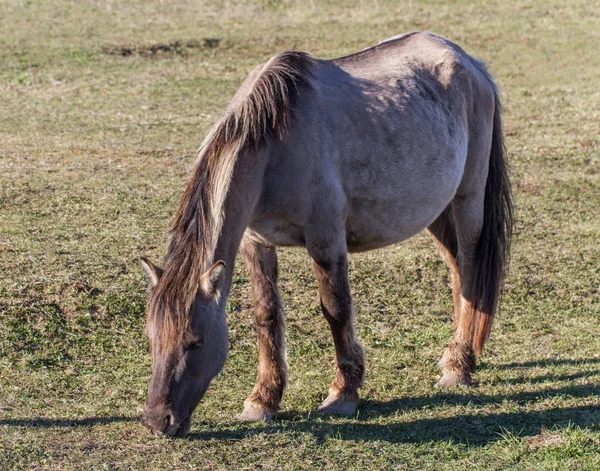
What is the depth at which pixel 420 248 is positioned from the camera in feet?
27.3

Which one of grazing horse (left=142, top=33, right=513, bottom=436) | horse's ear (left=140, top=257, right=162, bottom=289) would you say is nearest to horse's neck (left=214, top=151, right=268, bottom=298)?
grazing horse (left=142, top=33, right=513, bottom=436)

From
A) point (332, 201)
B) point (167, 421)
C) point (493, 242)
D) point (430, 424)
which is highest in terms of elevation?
point (332, 201)

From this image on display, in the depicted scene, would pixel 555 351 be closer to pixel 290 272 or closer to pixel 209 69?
pixel 290 272

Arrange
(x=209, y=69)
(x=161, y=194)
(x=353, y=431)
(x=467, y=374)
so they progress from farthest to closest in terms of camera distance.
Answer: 1. (x=209, y=69)
2. (x=161, y=194)
3. (x=467, y=374)
4. (x=353, y=431)

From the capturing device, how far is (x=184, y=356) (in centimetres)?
437

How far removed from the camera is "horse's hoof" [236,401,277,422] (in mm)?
5117

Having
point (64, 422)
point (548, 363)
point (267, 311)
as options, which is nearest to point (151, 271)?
point (267, 311)

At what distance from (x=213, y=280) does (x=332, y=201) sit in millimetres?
991

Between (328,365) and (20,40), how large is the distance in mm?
12390

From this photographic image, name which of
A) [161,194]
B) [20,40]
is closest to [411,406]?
[161,194]

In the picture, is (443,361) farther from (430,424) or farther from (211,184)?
(211,184)

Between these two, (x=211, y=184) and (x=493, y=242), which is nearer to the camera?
(x=211, y=184)

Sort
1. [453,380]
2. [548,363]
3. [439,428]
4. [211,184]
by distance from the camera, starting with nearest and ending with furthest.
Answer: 1. [211,184]
2. [439,428]
3. [453,380]
4. [548,363]

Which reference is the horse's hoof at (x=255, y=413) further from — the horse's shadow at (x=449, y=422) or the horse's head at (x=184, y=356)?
the horse's head at (x=184, y=356)
